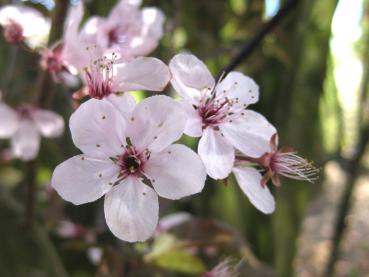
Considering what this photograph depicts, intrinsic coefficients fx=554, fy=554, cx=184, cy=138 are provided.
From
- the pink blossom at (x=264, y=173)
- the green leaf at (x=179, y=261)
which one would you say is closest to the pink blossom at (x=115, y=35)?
the pink blossom at (x=264, y=173)

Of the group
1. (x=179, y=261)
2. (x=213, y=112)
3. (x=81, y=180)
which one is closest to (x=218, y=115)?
(x=213, y=112)

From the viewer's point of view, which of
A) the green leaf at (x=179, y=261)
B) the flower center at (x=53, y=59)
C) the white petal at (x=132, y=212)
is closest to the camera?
the white petal at (x=132, y=212)

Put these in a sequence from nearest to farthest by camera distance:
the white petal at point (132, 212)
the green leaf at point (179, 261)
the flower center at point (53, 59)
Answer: the white petal at point (132, 212) → the flower center at point (53, 59) → the green leaf at point (179, 261)

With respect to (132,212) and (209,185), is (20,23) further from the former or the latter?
(209,185)

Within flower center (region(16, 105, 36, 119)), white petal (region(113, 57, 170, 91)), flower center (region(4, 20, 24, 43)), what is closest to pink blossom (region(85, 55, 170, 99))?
white petal (region(113, 57, 170, 91))

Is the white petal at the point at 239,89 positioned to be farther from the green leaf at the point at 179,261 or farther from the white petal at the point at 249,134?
the green leaf at the point at 179,261

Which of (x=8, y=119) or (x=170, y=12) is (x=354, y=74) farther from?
(x=8, y=119)
